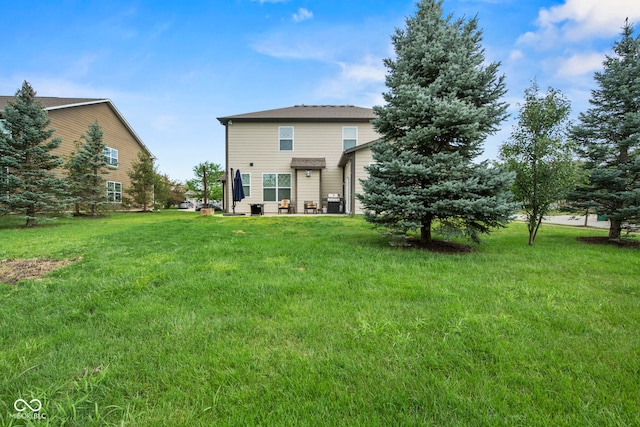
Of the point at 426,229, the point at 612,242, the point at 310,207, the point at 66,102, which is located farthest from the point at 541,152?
the point at 66,102

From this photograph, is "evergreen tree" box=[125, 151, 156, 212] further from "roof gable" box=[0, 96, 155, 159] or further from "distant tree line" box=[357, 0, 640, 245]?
"distant tree line" box=[357, 0, 640, 245]

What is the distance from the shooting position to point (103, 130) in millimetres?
18797

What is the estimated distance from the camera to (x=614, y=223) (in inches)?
279

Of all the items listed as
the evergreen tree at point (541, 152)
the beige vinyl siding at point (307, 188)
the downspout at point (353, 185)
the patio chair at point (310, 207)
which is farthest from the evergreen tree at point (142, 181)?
the evergreen tree at point (541, 152)

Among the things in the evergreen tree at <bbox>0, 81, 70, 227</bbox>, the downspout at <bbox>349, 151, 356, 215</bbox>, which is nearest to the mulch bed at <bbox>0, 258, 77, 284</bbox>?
the evergreen tree at <bbox>0, 81, 70, 227</bbox>

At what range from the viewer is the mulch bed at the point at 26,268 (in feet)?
12.6

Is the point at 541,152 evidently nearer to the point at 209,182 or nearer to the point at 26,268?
the point at 26,268

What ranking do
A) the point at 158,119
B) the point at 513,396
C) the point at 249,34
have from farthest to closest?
the point at 158,119 → the point at 249,34 → the point at 513,396

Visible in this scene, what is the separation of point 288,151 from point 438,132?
12026mm

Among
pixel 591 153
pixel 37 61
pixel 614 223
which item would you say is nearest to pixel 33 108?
pixel 37 61

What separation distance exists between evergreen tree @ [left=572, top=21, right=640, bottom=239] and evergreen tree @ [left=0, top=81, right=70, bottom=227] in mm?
17240

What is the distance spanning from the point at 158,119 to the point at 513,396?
23.9m

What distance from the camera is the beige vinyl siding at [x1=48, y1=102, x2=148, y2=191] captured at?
1647cm

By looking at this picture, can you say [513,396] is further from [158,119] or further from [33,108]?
[158,119]
